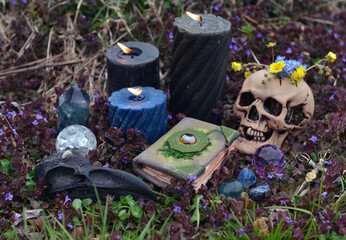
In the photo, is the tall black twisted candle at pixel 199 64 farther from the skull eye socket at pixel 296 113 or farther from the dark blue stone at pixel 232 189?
the dark blue stone at pixel 232 189

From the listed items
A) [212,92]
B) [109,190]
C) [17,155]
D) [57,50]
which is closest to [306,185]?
[212,92]

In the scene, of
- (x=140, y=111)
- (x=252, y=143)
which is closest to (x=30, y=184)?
(x=140, y=111)

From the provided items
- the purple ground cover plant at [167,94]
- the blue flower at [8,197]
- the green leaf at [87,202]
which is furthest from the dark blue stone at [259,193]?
the blue flower at [8,197]

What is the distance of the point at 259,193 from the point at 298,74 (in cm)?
93

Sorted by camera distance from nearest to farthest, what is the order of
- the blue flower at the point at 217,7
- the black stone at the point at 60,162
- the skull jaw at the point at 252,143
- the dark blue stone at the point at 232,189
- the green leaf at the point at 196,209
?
the green leaf at the point at 196,209
the black stone at the point at 60,162
the dark blue stone at the point at 232,189
the skull jaw at the point at 252,143
the blue flower at the point at 217,7

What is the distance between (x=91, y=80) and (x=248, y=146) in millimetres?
1747

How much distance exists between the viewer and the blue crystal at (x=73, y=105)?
3336mm

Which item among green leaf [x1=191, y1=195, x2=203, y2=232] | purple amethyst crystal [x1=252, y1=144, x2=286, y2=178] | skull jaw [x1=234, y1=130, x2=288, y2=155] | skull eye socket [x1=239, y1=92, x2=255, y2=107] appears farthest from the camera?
skull eye socket [x1=239, y1=92, x2=255, y2=107]

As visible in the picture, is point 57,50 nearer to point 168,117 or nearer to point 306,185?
point 168,117

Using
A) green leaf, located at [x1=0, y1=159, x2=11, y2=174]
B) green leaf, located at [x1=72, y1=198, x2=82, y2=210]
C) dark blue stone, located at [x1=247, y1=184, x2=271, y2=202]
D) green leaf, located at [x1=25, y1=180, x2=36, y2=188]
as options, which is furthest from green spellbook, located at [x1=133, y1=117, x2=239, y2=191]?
green leaf, located at [x1=0, y1=159, x2=11, y2=174]

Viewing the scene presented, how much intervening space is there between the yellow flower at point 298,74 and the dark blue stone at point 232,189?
900mm

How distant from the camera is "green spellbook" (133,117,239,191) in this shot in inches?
114

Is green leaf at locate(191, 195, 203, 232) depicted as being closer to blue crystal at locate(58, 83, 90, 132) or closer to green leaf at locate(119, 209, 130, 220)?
green leaf at locate(119, 209, 130, 220)

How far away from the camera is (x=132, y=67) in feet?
11.2
